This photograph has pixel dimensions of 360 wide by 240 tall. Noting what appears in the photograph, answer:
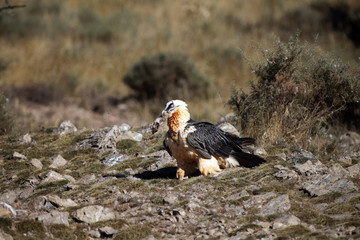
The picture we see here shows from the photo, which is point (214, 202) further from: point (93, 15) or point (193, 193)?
point (93, 15)

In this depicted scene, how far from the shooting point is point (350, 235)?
17.4 feet

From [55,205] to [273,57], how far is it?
16.4 feet

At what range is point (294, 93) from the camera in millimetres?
9188

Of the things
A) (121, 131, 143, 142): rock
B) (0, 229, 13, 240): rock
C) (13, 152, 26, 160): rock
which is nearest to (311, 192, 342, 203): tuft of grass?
(0, 229, 13, 240): rock

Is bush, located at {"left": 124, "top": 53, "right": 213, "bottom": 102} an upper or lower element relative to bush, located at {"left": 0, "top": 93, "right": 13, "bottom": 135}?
upper

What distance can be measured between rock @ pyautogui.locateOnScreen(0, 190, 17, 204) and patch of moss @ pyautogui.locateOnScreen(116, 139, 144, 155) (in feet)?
7.88

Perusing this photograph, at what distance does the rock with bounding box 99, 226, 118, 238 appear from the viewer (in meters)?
5.74

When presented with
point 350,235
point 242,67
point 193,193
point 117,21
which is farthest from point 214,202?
point 117,21

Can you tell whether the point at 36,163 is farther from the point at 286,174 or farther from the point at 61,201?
the point at 286,174

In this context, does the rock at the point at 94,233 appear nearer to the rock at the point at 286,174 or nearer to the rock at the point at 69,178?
the rock at the point at 69,178

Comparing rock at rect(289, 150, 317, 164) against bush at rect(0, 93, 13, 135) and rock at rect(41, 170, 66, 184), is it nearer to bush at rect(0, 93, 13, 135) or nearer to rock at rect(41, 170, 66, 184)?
rock at rect(41, 170, 66, 184)

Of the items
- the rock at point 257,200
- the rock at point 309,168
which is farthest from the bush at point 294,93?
the rock at point 257,200

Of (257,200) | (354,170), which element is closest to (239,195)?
(257,200)

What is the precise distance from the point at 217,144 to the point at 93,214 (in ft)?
7.08
